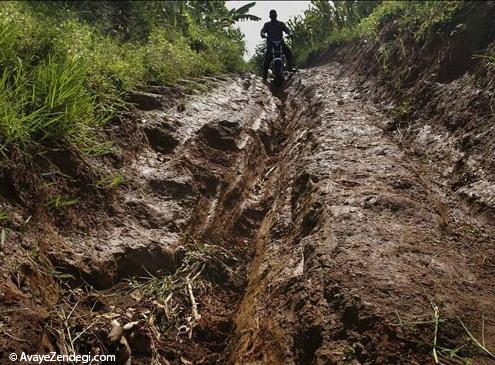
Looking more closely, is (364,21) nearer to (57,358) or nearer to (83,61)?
(83,61)

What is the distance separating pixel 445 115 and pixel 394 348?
2349mm

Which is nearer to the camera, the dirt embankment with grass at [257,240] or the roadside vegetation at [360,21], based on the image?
the dirt embankment with grass at [257,240]

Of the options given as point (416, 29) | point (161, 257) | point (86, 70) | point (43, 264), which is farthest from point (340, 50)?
point (43, 264)

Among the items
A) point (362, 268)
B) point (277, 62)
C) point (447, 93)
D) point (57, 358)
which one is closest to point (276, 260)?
point (362, 268)

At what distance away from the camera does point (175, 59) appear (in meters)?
4.88

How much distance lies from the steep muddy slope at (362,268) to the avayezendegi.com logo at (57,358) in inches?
22.1

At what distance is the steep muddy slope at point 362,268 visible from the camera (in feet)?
5.24

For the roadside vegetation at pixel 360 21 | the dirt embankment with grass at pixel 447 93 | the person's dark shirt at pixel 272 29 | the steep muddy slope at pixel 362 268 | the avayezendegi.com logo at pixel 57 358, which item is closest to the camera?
the avayezendegi.com logo at pixel 57 358

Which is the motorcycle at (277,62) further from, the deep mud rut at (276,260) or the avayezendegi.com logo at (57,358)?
the avayezendegi.com logo at (57,358)

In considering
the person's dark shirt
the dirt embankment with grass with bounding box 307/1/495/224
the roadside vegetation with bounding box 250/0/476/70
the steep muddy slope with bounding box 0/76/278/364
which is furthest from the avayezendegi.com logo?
the person's dark shirt

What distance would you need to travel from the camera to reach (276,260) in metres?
2.37

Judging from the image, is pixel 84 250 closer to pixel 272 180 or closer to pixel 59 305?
pixel 59 305

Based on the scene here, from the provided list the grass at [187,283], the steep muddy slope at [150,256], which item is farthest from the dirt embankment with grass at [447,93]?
the grass at [187,283]

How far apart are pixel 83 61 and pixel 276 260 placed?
227cm
